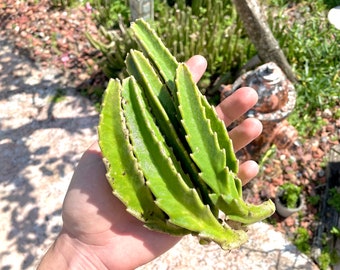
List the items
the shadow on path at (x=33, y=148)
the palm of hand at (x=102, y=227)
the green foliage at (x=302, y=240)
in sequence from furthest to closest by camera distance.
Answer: the shadow on path at (x=33, y=148), the green foliage at (x=302, y=240), the palm of hand at (x=102, y=227)

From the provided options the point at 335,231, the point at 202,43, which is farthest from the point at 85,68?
the point at 335,231

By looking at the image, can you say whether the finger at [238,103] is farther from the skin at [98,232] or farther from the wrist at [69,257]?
the wrist at [69,257]

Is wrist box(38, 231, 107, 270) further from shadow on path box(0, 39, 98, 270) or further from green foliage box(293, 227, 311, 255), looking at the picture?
green foliage box(293, 227, 311, 255)

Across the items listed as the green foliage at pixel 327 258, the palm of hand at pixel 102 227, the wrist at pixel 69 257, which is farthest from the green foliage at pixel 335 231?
the wrist at pixel 69 257

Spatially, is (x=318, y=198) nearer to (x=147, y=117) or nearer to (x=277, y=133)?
(x=277, y=133)

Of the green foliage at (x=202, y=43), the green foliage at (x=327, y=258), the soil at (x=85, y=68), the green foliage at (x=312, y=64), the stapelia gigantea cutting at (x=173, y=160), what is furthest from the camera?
the green foliage at (x=202, y=43)

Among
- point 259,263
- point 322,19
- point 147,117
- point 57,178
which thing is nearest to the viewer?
point 147,117

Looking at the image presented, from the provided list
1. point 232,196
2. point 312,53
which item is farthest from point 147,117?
point 312,53

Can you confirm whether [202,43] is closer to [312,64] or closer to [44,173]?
[312,64]
